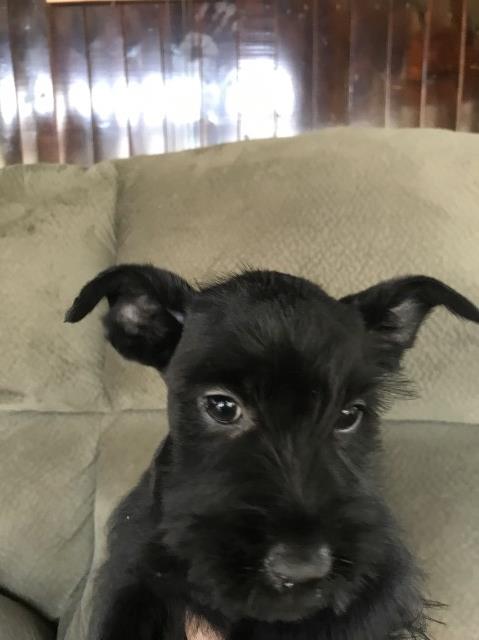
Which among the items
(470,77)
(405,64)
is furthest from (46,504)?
(470,77)

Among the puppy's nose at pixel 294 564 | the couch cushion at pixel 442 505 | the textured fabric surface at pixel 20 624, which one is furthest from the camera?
the textured fabric surface at pixel 20 624

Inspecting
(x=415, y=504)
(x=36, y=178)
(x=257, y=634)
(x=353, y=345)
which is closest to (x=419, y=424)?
(x=415, y=504)

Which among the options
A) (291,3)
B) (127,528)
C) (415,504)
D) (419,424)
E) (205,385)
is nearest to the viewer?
(205,385)

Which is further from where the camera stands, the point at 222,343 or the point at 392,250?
the point at 392,250

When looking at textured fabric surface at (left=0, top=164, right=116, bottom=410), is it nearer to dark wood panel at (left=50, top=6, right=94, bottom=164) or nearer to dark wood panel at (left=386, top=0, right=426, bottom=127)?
dark wood panel at (left=50, top=6, right=94, bottom=164)

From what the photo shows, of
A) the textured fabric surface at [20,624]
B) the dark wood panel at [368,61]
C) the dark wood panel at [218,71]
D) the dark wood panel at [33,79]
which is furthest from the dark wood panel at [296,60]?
the textured fabric surface at [20,624]

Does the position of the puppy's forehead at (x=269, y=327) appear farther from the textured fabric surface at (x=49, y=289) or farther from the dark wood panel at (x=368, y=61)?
the dark wood panel at (x=368, y=61)

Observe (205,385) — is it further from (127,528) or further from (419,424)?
(419,424)
